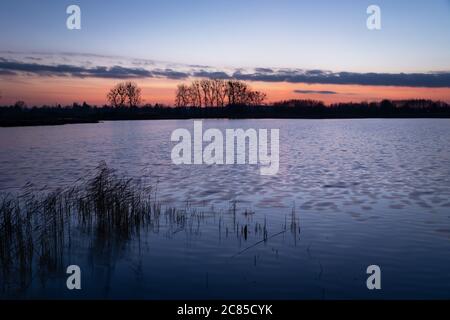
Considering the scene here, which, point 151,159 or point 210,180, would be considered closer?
point 210,180

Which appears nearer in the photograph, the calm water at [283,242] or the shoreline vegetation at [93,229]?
the calm water at [283,242]

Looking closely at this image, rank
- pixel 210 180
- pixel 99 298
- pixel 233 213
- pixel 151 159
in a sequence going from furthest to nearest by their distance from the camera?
pixel 151 159 → pixel 210 180 → pixel 233 213 → pixel 99 298

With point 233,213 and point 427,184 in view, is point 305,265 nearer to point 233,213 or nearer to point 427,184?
point 233,213

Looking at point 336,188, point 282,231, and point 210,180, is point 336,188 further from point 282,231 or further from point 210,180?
point 282,231

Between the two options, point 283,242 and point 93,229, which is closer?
point 283,242

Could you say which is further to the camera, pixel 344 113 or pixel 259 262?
pixel 344 113

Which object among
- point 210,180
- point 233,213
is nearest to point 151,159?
point 210,180

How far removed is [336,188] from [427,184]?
15.0 feet

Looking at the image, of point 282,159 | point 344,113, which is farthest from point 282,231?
point 344,113

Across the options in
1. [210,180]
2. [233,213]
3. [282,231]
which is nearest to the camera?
[282,231]

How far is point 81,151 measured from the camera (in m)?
38.3

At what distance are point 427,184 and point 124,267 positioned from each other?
53.9 feet

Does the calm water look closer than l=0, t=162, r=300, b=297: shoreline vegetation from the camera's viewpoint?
Yes

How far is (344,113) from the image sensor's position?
17150 centimetres
